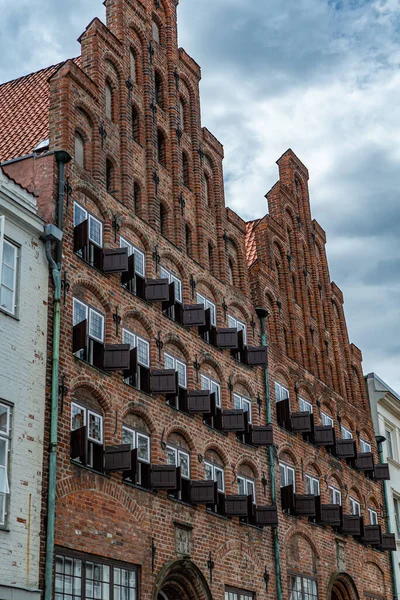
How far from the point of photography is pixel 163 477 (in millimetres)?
22438

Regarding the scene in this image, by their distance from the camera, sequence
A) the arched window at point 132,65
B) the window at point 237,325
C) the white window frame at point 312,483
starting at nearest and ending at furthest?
the arched window at point 132,65, the window at point 237,325, the white window frame at point 312,483

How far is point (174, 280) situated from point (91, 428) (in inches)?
256

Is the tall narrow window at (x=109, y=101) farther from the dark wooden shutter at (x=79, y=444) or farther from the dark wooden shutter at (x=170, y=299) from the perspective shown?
the dark wooden shutter at (x=79, y=444)

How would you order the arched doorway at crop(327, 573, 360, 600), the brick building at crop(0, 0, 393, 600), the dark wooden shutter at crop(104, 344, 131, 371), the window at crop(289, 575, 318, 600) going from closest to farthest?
the brick building at crop(0, 0, 393, 600) < the dark wooden shutter at crop(104, 344, 131, 371) < the window at crop(289, 575, 318, 600) < the arched doorway at crop(327, 573, 360, 600)

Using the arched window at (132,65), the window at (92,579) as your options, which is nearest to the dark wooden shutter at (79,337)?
the window at (92,579)

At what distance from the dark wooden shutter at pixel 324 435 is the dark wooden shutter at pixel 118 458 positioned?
500 inches

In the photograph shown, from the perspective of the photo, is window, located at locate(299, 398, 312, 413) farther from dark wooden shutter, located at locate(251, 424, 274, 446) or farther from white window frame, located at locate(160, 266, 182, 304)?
white window frame, located at locate(160, 266, 182, 304)

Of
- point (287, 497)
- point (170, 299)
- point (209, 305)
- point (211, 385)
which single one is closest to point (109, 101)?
point (170, 299)

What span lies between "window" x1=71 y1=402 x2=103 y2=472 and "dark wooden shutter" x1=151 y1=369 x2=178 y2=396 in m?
2.31

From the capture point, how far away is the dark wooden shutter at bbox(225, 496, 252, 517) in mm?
25516

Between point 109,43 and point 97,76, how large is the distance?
1.49m

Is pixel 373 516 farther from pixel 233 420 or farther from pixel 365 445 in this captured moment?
pixel 233 420

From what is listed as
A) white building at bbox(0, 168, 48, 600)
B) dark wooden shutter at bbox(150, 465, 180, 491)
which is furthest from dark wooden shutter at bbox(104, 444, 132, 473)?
white building at bbox(0, 168, 48, 600)

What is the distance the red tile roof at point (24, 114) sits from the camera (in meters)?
24.0
